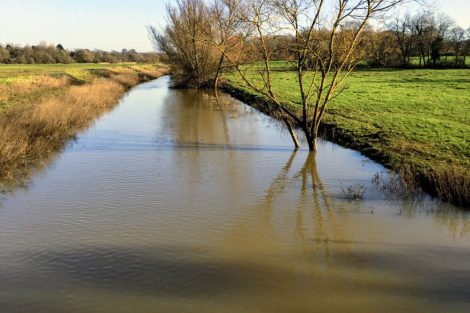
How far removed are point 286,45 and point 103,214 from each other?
24.5ft

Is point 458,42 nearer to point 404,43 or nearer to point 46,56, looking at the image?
point 404,43

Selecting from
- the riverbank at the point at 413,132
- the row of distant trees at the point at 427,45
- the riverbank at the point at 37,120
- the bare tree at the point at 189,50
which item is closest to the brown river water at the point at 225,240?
the riverbank at the point at 413,132

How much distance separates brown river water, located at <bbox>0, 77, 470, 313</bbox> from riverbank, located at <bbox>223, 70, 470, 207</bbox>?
1.99ft

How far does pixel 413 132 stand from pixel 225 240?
9.16 metres

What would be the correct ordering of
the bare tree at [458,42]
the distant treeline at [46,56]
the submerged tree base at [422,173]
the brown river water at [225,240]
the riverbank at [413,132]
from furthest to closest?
the distant treeline at [46,56] → the bare tree at [458,42] → the riverbank at [413,132] → the submerged tree base at [422,173] → the brown river water at [225,240]

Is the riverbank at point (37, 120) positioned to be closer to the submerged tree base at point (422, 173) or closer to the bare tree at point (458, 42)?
the submerged tree base at point (422, 173)

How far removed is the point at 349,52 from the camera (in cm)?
1234

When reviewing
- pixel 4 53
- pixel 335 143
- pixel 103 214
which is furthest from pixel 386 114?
pixel 4 53

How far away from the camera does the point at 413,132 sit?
14008 mm

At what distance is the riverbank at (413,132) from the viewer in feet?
30.9

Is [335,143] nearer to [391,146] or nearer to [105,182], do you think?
[391,146]

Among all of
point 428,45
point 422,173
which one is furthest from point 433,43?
point 422,173

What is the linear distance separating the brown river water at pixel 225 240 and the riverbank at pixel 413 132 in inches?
23.9

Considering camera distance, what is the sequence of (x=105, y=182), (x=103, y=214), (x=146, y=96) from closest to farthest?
(x=103, y=214) → (x=105, y=182) → (x=146, y=96)
